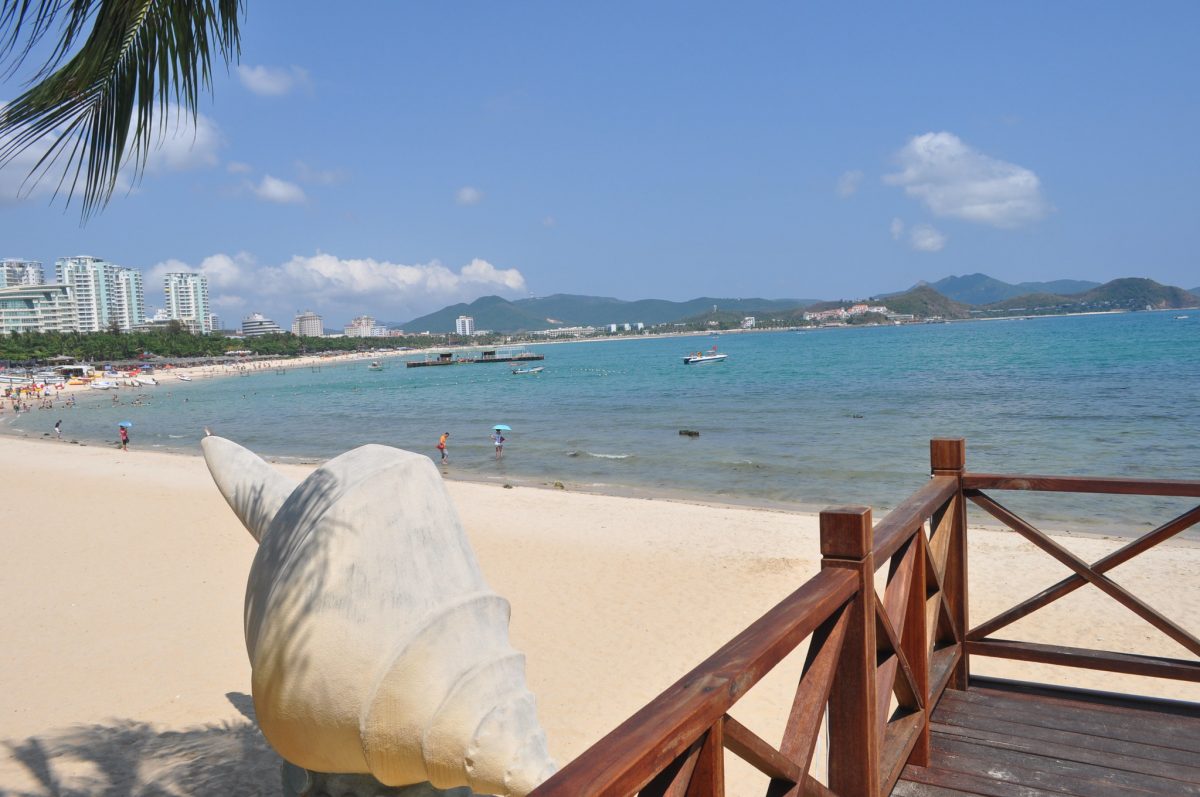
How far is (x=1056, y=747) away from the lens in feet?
11.4

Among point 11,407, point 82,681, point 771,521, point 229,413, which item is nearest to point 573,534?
point 771,521

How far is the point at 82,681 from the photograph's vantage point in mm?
7996

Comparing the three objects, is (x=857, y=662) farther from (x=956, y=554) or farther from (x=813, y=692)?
(x=956, y=554)

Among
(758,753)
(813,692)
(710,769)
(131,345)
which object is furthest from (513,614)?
(131,345)

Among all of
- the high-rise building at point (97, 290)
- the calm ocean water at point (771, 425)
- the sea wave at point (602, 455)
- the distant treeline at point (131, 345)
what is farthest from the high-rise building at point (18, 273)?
the sea wave at point (602, 455)

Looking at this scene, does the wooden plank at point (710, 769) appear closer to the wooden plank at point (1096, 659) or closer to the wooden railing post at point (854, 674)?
the wooden railing post at point (854, 674)

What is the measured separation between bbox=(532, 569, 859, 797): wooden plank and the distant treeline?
116369 mm

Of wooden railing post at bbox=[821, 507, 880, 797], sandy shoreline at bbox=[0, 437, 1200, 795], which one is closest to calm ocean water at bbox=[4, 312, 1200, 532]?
sandy shoreline at bbox=[0, 437, 1200, 795]

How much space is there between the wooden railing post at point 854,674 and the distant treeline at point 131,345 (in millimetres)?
116129

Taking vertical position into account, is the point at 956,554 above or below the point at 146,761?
above

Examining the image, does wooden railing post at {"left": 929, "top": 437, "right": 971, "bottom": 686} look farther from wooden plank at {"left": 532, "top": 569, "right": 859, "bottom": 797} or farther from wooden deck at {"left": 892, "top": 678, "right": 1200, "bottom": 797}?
wooden plank at {"left": 532, "top": 569, "right": 859, "bottom": 797}

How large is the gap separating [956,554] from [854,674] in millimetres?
2243

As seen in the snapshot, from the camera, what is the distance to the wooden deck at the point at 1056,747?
3.15 meters

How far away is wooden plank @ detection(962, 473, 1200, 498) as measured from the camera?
3.92 meters
